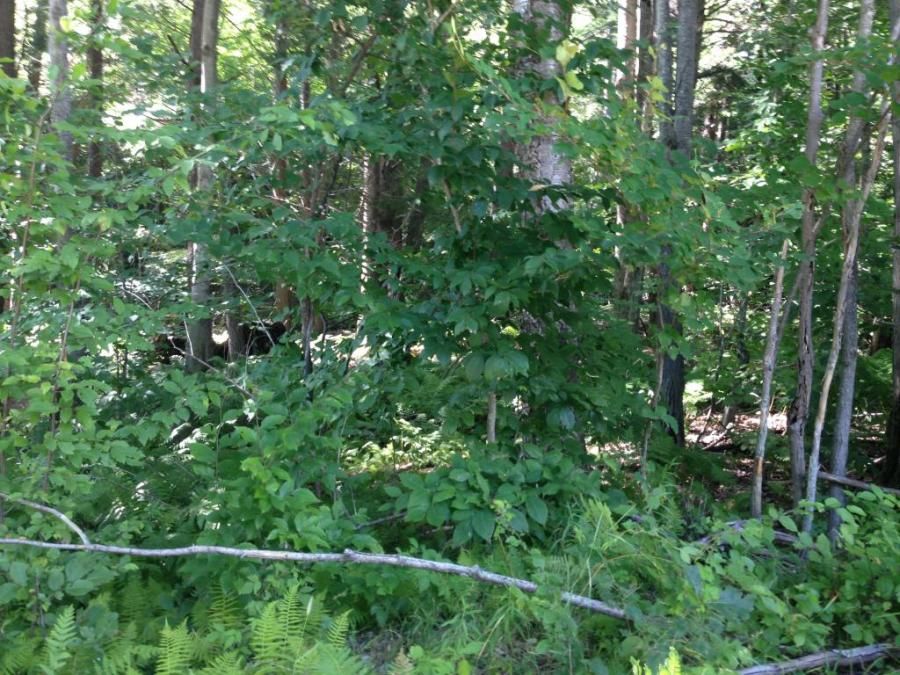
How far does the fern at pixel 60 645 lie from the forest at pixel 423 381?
19mm

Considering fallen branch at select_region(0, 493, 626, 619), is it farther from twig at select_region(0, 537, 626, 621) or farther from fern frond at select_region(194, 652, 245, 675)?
fern frond at select_region(194, 652, 245, 675)

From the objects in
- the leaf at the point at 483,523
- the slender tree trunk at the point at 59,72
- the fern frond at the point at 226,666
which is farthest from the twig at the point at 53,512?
the leaf at the point at 483,523

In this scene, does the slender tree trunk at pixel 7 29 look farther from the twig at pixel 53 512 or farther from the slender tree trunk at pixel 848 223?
the slender tree trunk at pixel 848 223

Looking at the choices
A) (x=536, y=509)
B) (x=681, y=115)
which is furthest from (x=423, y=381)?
(x=681, y=115)

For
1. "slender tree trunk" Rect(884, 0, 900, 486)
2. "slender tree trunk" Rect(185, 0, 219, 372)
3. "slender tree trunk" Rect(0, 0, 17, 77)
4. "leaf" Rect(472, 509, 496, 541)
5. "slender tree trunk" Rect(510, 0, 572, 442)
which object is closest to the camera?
A: "leaf" Rect(472, 509, 496, 541)

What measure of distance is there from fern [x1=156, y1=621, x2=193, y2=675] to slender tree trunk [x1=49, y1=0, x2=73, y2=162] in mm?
2214

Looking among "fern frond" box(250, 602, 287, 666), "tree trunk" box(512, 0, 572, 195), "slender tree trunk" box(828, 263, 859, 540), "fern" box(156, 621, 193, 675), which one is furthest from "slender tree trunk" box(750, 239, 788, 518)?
"fern" box(156, 621, 193, 675)

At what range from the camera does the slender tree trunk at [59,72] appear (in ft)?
10.7

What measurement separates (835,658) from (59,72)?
14.7 ft

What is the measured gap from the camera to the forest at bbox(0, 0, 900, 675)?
3.15 m

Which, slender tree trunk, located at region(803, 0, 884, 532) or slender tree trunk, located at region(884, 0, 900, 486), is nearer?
slender tree trunk, located at region(803, 0, 884, 532)

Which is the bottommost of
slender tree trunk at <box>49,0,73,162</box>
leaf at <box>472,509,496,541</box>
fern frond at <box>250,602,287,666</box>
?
fern frond at <box>250,602,287,666</box>

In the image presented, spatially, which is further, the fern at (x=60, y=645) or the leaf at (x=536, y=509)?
the leaf at (x=536, y=509)

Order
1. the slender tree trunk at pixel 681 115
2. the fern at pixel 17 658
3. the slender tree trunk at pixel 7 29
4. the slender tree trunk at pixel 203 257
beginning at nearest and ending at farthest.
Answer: the fern at pixel 17 658 → the slender tree trunk at pixel 203 257 → the slender tree trunk at pixel 681 115 → the slender tree trunk at pixel 7 29
